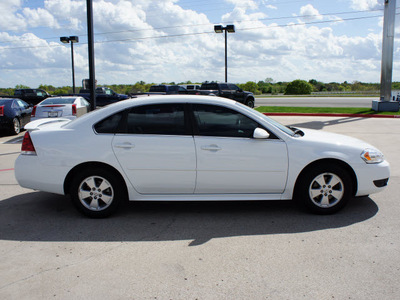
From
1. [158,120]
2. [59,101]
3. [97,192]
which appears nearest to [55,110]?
[59,101]

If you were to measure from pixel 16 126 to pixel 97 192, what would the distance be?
35.3 feet

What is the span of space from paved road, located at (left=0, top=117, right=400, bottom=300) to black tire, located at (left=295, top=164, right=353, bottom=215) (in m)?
0.16

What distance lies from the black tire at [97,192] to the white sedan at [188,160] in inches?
0.5

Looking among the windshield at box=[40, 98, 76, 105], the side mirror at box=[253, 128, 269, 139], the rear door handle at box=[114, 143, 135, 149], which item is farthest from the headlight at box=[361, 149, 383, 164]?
the windshield at box=[40, 98, 76, 105]

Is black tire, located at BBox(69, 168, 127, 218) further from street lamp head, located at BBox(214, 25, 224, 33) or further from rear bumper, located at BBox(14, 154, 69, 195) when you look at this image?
street lamp head, located at BBox(214, 25, 224, 33)

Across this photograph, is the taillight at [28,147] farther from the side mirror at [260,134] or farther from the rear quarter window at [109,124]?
the side mirror at [260,134]

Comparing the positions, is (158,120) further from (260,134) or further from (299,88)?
(299,88)

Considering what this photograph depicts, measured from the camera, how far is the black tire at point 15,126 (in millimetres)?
14055

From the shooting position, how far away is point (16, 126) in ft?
47.0

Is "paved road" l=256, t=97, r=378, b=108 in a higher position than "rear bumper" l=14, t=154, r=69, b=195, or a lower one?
higher

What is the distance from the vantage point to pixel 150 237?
14.9ft

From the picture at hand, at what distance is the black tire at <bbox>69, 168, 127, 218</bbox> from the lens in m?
5.02

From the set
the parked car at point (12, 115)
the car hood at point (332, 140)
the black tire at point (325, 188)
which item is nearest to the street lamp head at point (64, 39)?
the parked car at point (12, 115)

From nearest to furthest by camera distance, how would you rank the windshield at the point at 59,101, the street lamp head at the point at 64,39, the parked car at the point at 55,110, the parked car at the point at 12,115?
the parked car at the point at 55,110 < the windshield at the point at 59,101 < the parked car at the point at 12,115 < the street lamp head at the point at 64,39
